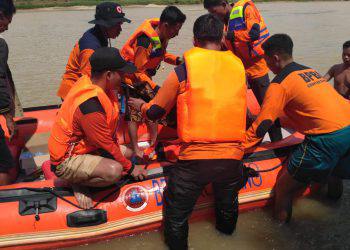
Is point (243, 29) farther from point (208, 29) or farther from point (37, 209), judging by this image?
point (37, 209)

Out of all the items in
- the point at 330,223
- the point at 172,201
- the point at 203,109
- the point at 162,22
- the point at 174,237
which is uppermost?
the point at 162,22

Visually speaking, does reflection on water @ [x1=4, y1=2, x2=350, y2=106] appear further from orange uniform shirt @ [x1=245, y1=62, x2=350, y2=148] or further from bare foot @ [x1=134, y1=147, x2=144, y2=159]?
orange uniform shirt @ [x1=245, y1=62, x2=350, y2=148]

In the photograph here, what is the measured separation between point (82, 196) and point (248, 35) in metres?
2.25

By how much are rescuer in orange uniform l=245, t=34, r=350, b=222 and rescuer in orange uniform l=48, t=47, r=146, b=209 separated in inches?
42.4

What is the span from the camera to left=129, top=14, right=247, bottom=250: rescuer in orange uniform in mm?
2389

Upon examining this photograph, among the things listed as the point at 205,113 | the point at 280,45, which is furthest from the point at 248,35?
the point at 205,113

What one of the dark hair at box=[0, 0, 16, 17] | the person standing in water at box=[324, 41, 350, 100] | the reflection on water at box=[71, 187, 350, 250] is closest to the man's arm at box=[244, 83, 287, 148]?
the reflection on water at box=[71, 187, 350, 250]

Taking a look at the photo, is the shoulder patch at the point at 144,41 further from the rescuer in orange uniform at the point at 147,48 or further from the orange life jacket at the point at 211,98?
the orange life jacket at the point at 211,98

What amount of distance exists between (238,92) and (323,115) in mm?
742

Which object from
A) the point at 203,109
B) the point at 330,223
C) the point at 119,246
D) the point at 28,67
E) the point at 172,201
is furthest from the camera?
the point at 28,67

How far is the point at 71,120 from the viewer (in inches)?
99.9

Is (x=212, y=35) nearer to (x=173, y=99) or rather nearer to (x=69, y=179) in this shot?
(x=173, y=99)

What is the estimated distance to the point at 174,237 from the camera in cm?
272

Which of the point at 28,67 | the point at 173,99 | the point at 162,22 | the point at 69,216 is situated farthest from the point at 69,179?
the point at 28,67
